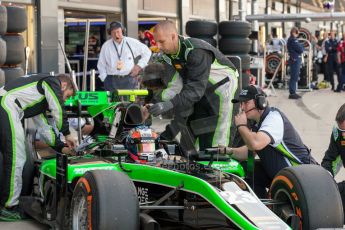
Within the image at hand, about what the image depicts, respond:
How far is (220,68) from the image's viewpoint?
6.73 m

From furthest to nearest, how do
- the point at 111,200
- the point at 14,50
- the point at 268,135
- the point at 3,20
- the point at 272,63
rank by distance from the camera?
the point at 272,63
the point at 14,50
the point at 3,20
the point at 268,135
the point at 111,200

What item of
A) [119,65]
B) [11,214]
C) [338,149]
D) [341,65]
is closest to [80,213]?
[11,214]

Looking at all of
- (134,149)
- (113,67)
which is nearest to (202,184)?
(134,149)

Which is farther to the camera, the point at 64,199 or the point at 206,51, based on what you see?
the point at 206,51

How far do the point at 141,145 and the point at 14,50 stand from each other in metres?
5.44

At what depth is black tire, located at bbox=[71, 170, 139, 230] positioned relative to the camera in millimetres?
4543

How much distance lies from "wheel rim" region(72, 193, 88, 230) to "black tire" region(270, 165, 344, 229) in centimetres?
124

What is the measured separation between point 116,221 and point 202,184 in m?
0.59

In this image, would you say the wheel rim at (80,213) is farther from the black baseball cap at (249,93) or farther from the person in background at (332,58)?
the person in background at (332,58)

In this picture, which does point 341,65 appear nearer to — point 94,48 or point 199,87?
point 94,48

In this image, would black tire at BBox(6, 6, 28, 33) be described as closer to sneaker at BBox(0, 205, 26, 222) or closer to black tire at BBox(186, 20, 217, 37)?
black tire at BBox(186, 20, 217, 37)

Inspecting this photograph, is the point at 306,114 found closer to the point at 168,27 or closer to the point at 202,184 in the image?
the point at 168,27

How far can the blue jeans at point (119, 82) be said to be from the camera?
11.7 meters

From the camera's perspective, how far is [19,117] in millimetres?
6570
